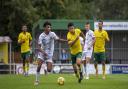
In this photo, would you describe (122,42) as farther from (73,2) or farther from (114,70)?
(73,2)

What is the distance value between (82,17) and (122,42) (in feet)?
62.0

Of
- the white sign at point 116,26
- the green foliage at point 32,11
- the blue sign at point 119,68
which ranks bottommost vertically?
the blue sign at point 119,68

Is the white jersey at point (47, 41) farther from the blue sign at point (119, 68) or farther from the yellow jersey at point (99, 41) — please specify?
the blue sign at point (119, 68)

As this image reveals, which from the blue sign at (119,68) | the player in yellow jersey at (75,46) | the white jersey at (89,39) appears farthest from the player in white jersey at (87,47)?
the blue sign at (119,68)

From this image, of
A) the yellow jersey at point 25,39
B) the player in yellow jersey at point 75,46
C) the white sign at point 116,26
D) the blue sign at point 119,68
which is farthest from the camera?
the white sign at point 116,26

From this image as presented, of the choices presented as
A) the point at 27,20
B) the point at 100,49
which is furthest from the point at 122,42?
the point at 100,49

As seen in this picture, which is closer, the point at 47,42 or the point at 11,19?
the point at 47,42

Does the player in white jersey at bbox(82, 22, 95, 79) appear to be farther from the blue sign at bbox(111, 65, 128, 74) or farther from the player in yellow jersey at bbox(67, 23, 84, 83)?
the blue sign at bbox(111, 65, 128, 74)

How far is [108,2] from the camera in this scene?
76750 millimetres

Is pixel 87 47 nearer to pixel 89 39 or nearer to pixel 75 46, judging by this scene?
pixel 89 39

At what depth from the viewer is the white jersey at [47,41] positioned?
70.4ft

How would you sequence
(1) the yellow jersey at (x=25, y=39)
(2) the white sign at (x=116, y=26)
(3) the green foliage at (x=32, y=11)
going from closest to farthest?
(1) the yellow jersey at (x=25, y=39)
(2) the white sign at (x=116, y=26)
(3) the green foliage at (x=32, y=11)

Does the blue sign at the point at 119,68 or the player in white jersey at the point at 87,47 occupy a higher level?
the player in white jersey at the point at 87,47

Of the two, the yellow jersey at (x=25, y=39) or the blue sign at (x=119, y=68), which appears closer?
the yellow jersey at (x=25, y=39)
